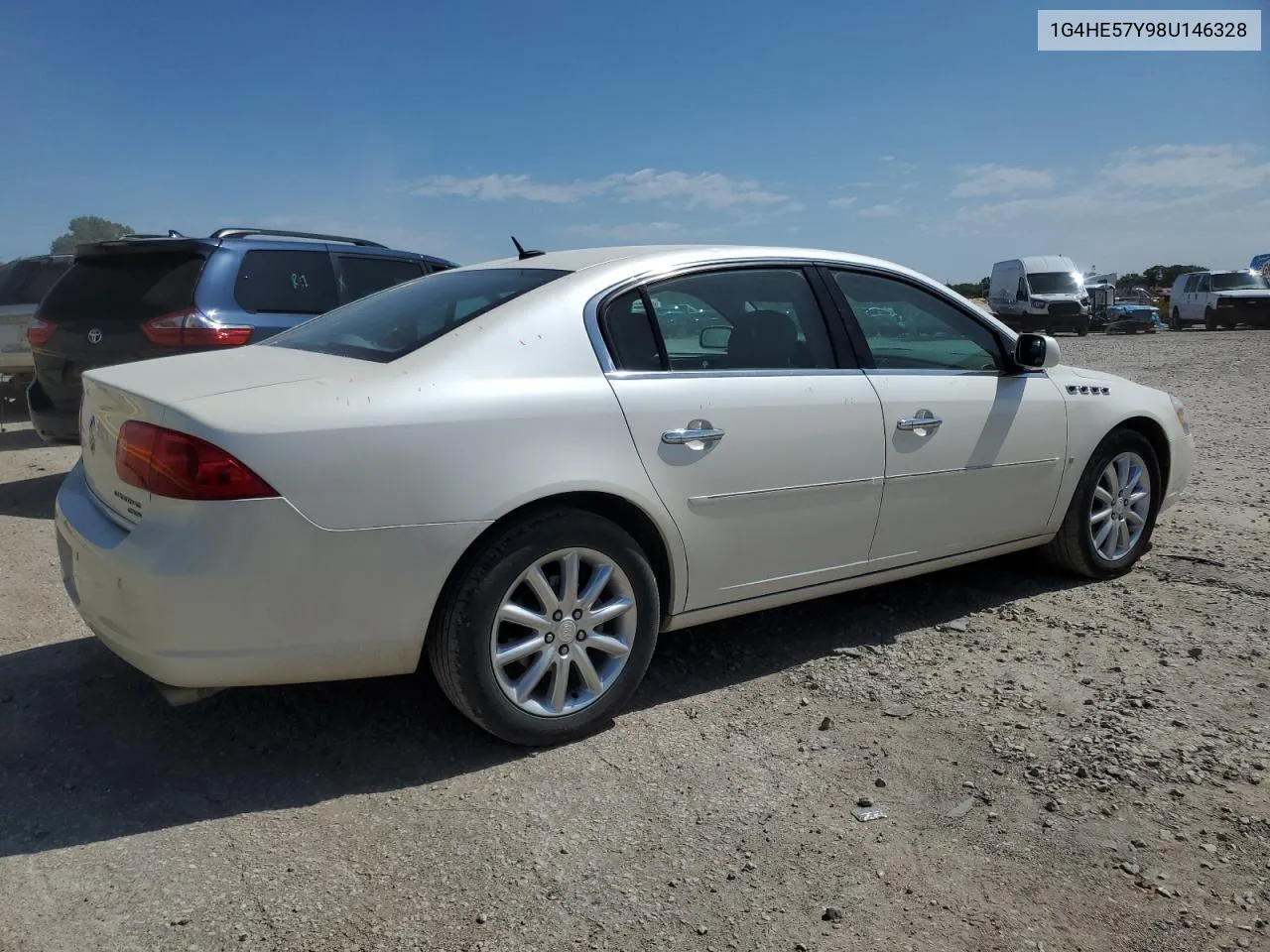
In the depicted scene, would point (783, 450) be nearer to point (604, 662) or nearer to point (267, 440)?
point (604, 662)

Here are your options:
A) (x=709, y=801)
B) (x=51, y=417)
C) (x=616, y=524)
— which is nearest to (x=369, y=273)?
(x=51, y=417)

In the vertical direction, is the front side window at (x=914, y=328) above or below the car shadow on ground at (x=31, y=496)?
above

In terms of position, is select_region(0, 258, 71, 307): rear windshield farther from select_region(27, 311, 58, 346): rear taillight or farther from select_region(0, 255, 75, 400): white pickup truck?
select_region(27, 311, 58, 346): rear taillight

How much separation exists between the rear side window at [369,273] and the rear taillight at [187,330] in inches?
56.5

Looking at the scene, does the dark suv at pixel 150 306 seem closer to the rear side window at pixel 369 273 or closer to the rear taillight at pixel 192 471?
the rear side window at pixel 369 273

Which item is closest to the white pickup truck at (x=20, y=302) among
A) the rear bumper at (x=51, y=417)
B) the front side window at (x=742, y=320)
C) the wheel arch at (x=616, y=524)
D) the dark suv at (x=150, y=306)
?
the dark suv at (x=150, y=306)

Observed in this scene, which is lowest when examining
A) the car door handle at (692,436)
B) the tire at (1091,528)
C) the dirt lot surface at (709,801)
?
the dirt lot surface at (709,801)

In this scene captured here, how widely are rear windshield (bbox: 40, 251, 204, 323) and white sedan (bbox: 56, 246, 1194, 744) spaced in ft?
10.1

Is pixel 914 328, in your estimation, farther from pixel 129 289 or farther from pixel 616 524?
pixel 129 289

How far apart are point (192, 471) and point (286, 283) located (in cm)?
487

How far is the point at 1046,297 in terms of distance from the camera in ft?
95.6

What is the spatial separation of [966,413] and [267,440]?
2.73 metres

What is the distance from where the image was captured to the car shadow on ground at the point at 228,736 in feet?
9.45

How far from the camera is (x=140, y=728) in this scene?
333cm
